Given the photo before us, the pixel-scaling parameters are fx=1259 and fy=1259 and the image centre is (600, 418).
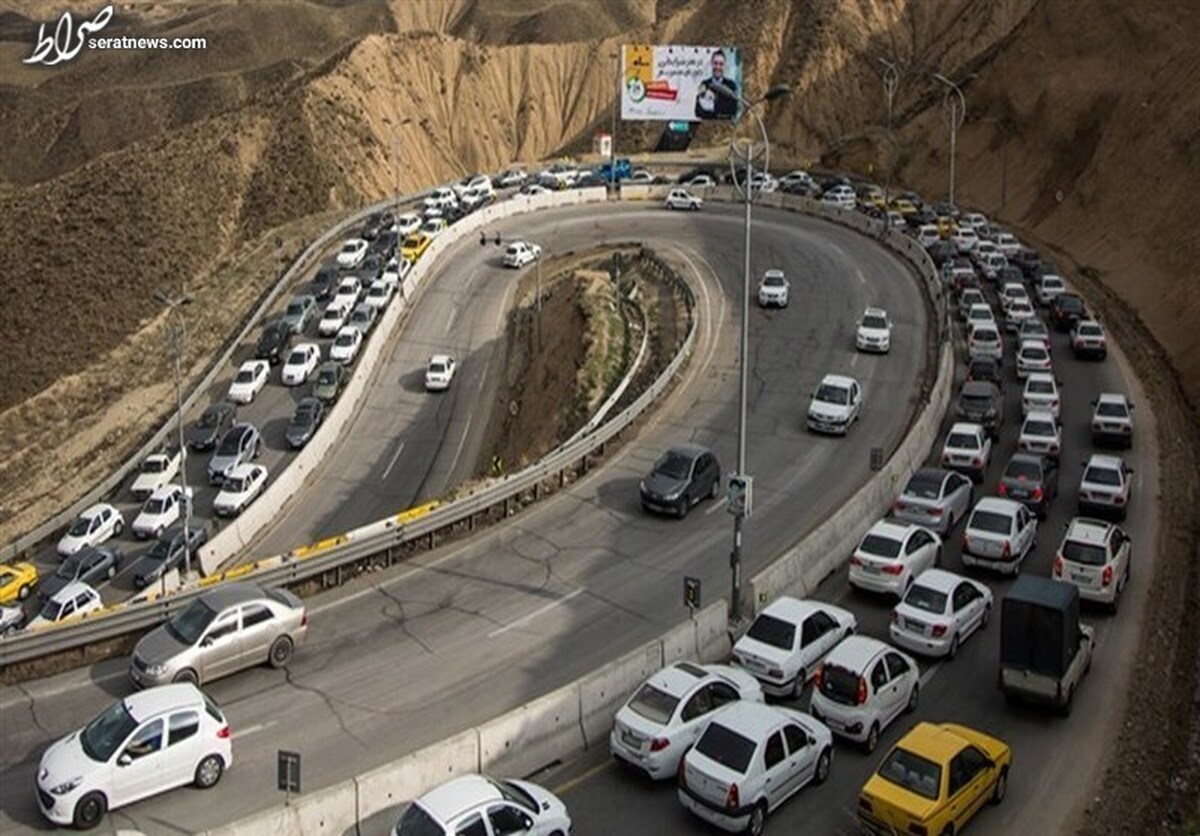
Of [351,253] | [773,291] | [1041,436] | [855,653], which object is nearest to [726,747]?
[855,653]

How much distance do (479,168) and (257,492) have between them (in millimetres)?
94317

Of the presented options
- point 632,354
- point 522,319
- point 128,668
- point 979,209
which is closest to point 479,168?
point 979,209

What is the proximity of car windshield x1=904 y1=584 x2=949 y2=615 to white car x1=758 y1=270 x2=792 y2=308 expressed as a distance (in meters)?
29.1

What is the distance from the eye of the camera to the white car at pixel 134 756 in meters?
16.7

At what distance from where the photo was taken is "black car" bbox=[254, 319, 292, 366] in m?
57.1

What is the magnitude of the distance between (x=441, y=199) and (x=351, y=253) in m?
15.0

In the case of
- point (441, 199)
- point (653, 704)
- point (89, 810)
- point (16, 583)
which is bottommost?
point (16, 583)

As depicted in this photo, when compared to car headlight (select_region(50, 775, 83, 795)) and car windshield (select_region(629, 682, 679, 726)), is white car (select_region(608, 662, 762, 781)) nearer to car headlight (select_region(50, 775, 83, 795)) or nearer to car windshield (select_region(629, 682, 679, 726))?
car windshield (select_region(629, 682, 679, 726))

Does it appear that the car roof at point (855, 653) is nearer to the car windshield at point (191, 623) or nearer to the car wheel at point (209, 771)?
the car wheel at point (209, 771)

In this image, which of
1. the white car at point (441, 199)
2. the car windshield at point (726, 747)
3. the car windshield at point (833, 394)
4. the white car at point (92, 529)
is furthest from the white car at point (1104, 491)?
the white car at point (441, 199)

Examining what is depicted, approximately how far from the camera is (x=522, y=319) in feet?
192

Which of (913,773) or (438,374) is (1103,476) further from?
(438,374)

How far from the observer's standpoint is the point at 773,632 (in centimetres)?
2148

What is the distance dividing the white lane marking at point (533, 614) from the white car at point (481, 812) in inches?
271
